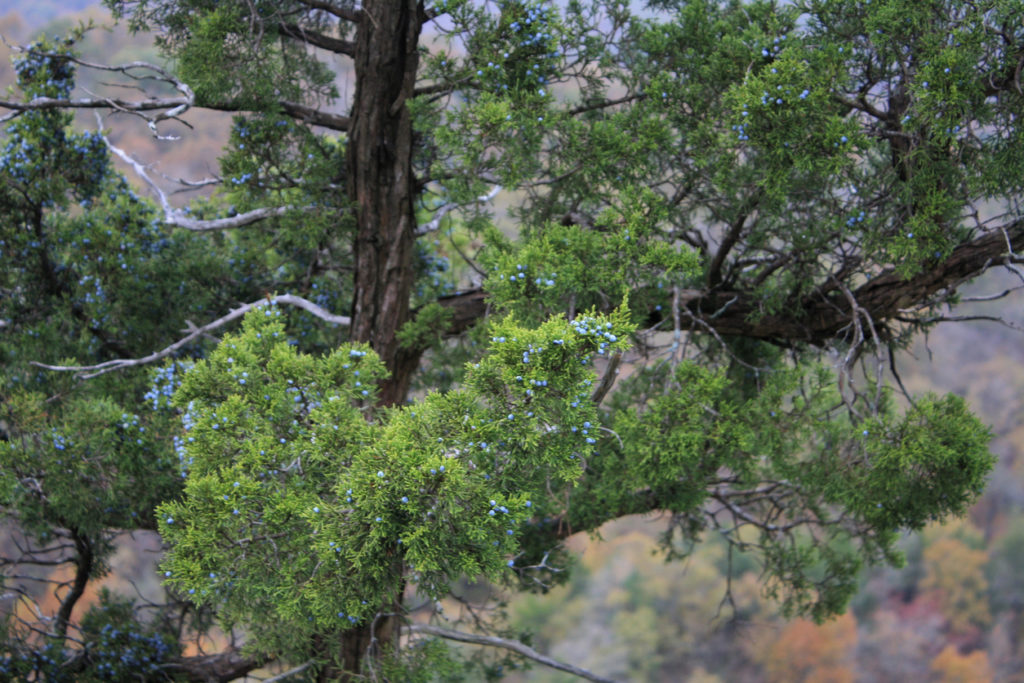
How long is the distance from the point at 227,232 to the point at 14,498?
2511 millimetres

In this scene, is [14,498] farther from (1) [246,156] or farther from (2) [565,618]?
(2) [565,618]

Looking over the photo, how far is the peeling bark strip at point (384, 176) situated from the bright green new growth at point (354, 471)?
3.65 ft

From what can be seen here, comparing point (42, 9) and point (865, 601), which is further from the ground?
point (42, 9)

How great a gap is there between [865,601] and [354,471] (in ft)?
78.1

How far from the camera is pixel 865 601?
76.5 ft

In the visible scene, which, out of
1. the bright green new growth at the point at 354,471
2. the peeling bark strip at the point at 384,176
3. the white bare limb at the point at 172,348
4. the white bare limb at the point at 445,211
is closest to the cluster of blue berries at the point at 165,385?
the white bare limb at the point at 172,348

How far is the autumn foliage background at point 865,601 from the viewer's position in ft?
72.9

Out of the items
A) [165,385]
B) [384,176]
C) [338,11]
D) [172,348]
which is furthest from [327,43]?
[165,385]

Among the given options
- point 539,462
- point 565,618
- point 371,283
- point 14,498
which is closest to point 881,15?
point 539,462

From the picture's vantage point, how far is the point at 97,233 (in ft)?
14.0

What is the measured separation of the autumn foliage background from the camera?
22219 mm

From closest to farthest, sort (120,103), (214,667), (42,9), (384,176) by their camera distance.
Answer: (120,103)
(384,176)
(214,667)
(42,9)

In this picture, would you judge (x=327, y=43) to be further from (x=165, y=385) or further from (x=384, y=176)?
(x=165, y=385)

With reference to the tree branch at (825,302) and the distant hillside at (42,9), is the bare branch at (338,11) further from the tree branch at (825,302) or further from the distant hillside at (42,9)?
the distant hillside at (42,9)
